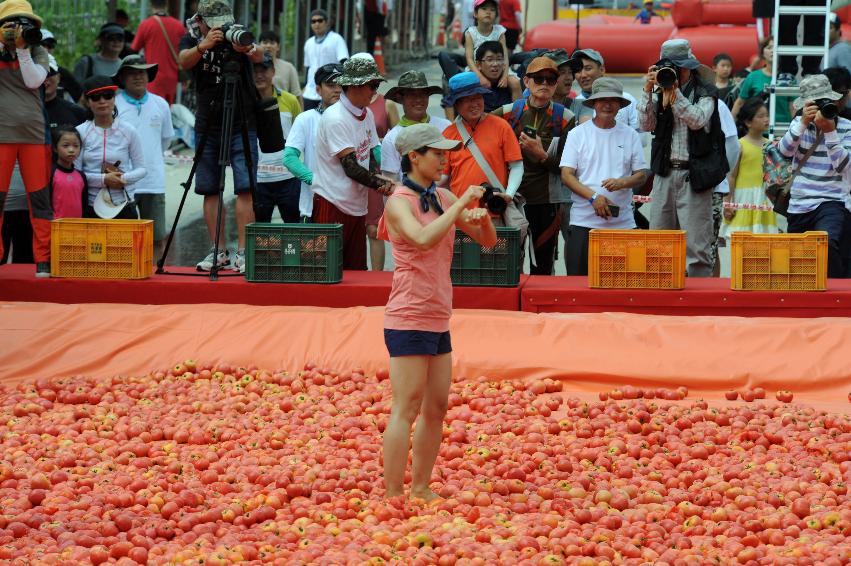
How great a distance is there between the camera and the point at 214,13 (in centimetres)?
891

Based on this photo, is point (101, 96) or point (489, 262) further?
point (101, 96)

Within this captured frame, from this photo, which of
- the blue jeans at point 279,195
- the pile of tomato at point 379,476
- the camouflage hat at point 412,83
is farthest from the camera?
the blue jeans at point 279,195

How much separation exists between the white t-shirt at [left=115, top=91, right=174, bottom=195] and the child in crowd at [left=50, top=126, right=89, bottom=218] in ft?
1.94

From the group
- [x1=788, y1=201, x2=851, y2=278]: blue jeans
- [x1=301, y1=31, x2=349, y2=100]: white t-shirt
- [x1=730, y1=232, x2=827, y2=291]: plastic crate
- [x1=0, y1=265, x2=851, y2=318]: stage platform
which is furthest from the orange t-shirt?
[x1=301, y1=31, x2=349, y2=100]: white t-shirt

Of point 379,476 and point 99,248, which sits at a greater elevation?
point 99,248

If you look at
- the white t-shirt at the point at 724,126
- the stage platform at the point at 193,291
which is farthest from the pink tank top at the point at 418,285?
the white t-shirt at the point at 724,126

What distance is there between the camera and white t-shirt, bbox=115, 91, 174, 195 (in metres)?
10.3

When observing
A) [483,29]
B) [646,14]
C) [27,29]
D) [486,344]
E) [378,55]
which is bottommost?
[486,344]

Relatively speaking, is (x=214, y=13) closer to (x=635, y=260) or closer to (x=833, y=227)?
(x=635, y=260)

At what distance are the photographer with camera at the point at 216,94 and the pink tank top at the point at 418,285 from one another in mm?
3615

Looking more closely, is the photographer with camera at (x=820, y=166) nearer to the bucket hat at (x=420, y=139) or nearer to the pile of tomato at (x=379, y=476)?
the pile of tomato at (x=379, y=476)

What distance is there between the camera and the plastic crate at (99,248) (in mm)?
9000

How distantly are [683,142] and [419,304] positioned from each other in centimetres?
421

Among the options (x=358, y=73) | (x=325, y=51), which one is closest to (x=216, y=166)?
(x=358, y=73)
